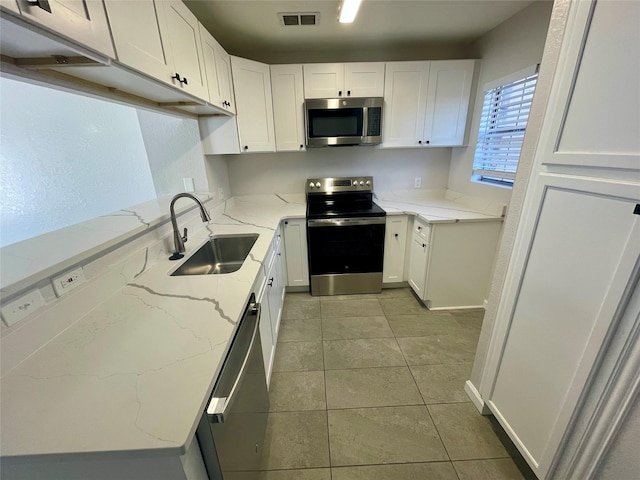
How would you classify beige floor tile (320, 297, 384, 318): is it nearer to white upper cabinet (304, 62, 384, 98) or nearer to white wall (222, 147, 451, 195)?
white wall (222, 147, 451, 195)

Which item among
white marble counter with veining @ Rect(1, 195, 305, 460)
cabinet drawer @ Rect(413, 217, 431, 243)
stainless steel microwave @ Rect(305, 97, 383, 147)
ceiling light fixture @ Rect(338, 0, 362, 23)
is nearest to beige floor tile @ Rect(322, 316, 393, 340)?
cabinet drawer @ Rect(413, 217, 431, 243)

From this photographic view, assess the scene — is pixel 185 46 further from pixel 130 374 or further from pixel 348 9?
pixel 130 374

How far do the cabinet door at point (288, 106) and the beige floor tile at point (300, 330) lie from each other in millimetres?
1692

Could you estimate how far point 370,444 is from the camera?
4.48ft

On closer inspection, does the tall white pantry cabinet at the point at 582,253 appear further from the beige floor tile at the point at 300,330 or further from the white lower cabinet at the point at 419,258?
the beige floor tile at the point at 300,330

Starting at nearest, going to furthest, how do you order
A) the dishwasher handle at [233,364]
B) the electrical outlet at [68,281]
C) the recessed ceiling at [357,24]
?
the dishwasher handle at [233,364] → the electrical outlet at [68,281] → the recessed ceiling at [357,24]

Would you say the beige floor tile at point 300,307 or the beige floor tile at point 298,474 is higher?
the beige floor tile at point 300,307

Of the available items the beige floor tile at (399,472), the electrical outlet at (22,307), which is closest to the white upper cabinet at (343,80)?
the electrical outlet at (22,307)

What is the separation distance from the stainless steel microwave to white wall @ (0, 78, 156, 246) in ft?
5.04

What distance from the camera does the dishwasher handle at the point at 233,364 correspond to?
69 centimetres

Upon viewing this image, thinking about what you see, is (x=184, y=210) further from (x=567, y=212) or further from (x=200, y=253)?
(x=567, y=212)

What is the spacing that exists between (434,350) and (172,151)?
2.72 meters

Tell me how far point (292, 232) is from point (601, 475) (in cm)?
225

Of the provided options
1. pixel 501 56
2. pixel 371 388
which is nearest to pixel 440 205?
pixel 501 56
